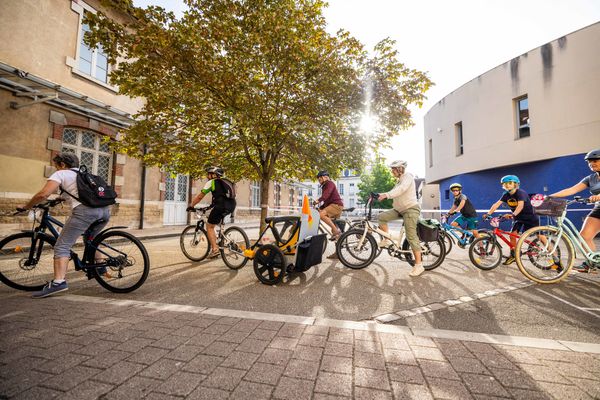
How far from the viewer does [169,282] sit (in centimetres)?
412

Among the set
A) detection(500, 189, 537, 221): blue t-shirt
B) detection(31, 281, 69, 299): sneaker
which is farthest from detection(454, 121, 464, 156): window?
detection(31, 281, 69, 299): sneaker

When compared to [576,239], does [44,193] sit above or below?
above

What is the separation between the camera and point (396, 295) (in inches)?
141

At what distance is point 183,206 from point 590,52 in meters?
21.2

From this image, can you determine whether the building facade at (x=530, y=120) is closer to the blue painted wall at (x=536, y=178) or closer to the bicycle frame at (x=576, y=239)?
the blue painted wall at (x=536, y=178)

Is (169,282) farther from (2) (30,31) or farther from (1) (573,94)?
(1) (573,94)

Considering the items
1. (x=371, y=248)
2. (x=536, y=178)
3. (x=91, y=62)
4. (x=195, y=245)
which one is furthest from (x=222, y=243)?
(x=536, y=178)

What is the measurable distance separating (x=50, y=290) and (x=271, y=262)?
9.23ft

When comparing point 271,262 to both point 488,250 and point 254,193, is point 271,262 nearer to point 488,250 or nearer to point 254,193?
point 488,250

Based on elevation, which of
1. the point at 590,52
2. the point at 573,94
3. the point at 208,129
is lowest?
the point at 208,129

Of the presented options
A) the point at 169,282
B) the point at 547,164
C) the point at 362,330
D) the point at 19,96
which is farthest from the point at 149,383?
the point at 547,164

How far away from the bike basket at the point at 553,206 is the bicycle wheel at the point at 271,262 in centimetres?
454

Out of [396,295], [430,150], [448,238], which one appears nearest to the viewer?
[396,295]

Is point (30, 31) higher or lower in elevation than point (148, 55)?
higher
